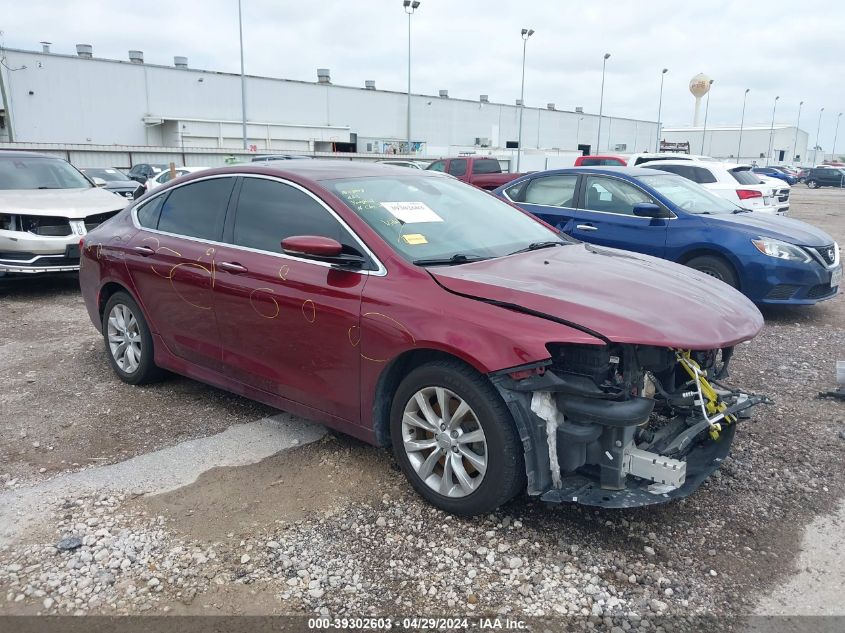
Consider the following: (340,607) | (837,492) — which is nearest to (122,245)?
A: (340,607)

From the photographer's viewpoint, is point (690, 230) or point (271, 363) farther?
point (690, 230)

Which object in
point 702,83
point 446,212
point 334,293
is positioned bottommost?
point 334,293

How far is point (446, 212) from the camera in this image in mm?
4039

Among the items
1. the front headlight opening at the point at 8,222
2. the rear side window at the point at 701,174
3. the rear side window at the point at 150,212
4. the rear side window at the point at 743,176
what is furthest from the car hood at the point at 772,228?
the front headlight opening at the point at 8,222

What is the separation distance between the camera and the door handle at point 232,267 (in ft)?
13.1

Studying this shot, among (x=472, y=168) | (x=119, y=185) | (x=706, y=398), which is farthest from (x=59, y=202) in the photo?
(x=472, y=168)

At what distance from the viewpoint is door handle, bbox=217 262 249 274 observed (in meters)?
3.99

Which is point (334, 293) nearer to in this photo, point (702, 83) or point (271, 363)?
point (271, 363)

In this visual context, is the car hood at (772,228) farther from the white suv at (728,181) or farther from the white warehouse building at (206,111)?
the white warehouse building at (206,111)

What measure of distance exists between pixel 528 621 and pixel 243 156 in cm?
3340

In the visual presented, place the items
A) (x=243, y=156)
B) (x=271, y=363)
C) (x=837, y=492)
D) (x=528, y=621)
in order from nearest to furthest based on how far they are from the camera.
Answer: (x=528, y=621) → (x=837, y=492) → (x=271, y=363) → (x=243, y=156)

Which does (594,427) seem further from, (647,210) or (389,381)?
(647,210)

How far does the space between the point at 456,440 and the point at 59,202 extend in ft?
23.9

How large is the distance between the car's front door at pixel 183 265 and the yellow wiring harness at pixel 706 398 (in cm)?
275
